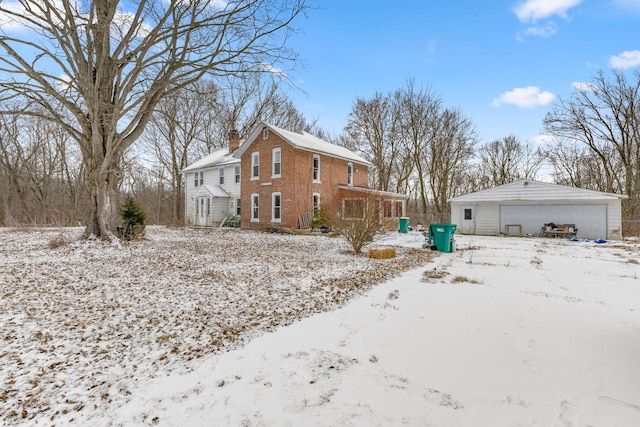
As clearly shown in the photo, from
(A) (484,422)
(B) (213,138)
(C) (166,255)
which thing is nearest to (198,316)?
(A) (484,422)

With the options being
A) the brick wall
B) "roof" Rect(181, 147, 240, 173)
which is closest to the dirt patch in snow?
the brick wall

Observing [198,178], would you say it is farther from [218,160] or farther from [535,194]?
[535,194]

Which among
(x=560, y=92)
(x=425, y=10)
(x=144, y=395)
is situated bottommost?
(x=144, y=395)

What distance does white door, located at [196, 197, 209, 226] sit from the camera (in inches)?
957

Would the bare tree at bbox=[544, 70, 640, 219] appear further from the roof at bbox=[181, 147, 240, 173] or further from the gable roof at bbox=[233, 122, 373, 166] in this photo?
the roof at bbox=[181, 147, 240, 173]

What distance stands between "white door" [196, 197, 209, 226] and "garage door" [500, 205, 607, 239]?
2104 cm

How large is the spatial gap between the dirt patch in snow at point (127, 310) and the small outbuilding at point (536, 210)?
12384 millimetres

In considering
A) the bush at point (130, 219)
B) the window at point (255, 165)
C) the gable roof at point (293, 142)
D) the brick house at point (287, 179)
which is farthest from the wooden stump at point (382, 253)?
the window at point (255, 165)

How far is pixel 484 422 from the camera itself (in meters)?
2.19

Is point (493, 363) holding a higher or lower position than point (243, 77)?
lower

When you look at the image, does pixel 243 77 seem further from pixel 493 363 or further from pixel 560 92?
pixel 560 92

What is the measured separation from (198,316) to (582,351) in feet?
15.6

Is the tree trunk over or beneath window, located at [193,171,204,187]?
beneath

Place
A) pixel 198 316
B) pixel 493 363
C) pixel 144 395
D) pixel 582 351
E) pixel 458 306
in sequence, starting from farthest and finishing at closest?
pixel 458 306 < pixel 198 316 < pixel 582 351 < pixel 493 363 < pixel 144 395
